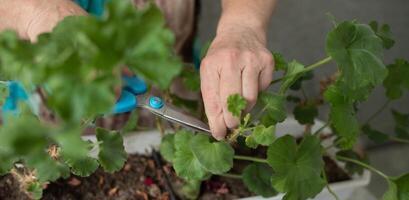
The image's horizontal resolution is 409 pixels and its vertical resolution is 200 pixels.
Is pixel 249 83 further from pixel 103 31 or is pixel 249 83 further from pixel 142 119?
pixel 142 119

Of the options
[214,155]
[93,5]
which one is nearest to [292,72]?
[214,155]

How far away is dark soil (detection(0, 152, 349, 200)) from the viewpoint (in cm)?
71

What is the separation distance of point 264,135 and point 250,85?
7cm

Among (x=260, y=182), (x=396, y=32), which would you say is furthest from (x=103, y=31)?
(x=396, y=32)

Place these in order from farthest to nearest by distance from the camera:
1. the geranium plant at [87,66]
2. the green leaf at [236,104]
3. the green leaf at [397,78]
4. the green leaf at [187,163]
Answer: the green leaf at [397,78] → the green leaf at [187,163] → the green leaf at [236,104] → the geranium plant at [87,66]

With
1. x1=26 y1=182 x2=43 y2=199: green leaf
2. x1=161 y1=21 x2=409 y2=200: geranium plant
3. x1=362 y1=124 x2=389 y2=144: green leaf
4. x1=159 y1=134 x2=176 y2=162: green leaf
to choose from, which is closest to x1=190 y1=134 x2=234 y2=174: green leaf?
x1=161 y1=21 x2=409 y2=200: geranium plant

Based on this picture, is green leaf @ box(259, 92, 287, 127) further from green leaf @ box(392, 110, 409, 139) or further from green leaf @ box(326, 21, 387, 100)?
green leaf @ box(392, 110, 409, 139)

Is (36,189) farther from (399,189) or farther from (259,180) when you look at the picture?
(399,189)

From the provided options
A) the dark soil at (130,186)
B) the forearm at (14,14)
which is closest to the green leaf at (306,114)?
the dark soil at (130,186)

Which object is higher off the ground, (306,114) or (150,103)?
(150,103)

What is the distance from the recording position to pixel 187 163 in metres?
0.60

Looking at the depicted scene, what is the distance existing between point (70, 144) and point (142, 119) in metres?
0.70

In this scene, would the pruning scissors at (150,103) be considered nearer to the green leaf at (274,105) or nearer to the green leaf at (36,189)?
the green leaf at (274,105)

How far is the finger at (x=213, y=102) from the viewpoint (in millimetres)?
548
